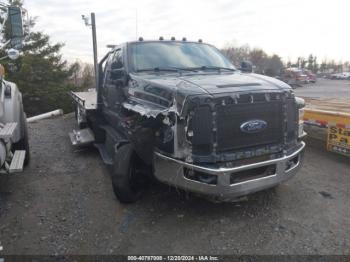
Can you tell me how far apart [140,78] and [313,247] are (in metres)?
2.77

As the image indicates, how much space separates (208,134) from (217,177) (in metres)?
0.45

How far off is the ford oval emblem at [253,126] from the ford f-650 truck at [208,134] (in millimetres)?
11

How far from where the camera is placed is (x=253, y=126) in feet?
11.5

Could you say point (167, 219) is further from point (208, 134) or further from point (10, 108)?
point (10, 108)

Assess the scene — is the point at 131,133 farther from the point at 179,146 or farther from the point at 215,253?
the point at 215,253

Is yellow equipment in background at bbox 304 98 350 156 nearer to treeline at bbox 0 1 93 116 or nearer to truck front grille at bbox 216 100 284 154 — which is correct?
truck front grille at bbox 216 100 284 154

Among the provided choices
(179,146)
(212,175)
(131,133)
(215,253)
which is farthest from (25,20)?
(215,253)

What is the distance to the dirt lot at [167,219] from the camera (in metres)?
3.32

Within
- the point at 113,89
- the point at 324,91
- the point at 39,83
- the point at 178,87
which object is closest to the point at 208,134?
the point at 178,87

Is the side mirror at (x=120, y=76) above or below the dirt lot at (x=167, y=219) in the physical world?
above

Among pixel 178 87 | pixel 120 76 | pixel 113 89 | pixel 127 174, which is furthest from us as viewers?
pixel 113 89

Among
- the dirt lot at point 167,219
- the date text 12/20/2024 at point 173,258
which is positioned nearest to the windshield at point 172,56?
the dirt lot at point 167,219

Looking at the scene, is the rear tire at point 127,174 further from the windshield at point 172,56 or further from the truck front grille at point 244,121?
the windshield at point 172,56

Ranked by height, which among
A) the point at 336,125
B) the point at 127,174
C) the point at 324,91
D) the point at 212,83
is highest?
the point at 212,83
